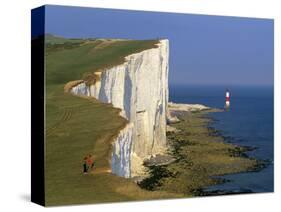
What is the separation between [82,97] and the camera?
1891cm

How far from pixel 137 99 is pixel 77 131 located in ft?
6.19

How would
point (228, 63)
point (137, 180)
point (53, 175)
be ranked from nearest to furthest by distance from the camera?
point (53, 175), point (137, 180), point (228, 63)

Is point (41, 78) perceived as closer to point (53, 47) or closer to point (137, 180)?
point (53, 47)

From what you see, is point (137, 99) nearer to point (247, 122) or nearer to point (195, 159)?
point (195, 159)

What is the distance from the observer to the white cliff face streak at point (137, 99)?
1919cm

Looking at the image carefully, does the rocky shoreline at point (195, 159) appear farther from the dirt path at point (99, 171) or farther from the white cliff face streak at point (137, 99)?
the dirt path at point (99, 171)

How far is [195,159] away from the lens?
20.2 m

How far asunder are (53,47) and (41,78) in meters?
0.72

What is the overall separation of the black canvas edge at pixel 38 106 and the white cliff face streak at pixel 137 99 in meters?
0.84

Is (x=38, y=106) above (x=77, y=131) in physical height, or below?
above

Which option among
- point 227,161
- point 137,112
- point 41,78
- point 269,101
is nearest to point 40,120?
point 41,78

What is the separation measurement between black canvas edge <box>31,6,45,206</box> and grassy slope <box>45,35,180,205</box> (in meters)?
0.17

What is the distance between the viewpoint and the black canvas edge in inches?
722

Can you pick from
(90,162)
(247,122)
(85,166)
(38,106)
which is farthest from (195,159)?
(38,106)
